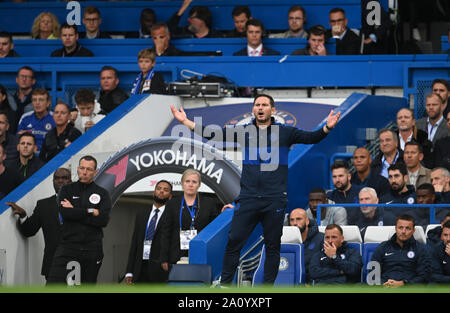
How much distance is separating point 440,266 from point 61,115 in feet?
18.5

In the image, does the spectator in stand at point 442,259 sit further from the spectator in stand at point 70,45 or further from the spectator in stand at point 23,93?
the spectator in stand at point 70,45

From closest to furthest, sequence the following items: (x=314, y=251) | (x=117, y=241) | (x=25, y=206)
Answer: (x=314, y=251) < (x=25, y=206) < (x=117, y=241)

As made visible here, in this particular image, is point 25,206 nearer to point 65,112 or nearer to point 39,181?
point 39,181

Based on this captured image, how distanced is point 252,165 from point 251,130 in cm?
28

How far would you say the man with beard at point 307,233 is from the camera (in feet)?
31.0

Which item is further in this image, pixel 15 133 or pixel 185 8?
pixel 185 8

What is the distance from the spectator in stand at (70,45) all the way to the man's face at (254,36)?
2413 millimetres

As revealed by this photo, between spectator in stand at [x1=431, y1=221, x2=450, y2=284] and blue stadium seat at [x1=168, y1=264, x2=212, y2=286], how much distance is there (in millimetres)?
3056

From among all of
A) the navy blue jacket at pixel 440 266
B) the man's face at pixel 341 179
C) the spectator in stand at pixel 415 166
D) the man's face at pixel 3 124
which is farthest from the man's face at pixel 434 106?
the man's face at pixel 3 124

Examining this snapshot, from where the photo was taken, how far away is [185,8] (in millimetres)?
15414

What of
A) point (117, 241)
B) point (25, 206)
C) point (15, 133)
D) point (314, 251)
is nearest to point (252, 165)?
point (314, 251)

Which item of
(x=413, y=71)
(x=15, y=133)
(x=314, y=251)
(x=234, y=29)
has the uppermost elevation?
(x=234, y=29)

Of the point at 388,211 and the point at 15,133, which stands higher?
the point at 15,133

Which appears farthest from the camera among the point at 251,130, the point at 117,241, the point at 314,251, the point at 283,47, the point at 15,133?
the point at 283,47
